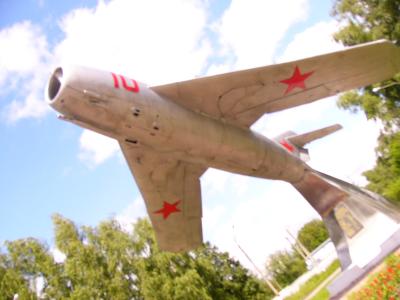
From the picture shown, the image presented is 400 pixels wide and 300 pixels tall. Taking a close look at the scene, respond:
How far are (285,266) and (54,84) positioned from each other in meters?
63.3

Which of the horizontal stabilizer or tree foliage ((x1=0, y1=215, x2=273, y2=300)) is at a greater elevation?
tree foliage ((x1=0, y1=215, x2=273, y2=300))

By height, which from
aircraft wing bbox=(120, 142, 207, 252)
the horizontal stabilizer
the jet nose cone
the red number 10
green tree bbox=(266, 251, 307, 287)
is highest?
the jet nose cone

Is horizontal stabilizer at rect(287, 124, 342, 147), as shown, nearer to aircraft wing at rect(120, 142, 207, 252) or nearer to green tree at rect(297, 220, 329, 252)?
aircraft wing at rect(120, 142, 207, 252)

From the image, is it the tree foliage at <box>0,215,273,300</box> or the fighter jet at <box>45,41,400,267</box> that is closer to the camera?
the fighter jet at <box>45,41,400,267</box>

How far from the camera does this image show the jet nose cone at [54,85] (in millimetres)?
6379

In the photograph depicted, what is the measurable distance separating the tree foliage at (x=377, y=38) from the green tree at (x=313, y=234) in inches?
2079

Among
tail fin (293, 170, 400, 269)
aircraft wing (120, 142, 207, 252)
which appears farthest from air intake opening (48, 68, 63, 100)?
tail fin (293, 170, 400, 269)

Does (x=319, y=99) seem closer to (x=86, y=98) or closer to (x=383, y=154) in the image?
(x=86, y=98)

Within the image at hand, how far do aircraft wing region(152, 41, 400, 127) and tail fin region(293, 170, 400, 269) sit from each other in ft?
8.83

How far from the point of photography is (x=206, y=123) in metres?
7.99

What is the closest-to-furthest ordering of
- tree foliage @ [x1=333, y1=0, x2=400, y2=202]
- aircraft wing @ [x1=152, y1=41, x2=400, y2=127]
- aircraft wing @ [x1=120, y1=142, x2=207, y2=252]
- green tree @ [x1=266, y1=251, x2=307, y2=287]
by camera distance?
aircraft wing @ [x1=152, y1=41, x2=400, y2=127], aircraft wing @ [x1=120, y1=142, x2=207, y2=252], tree foliage @ [x1=333, y1=0, x2=400, y2=202], green tree @ [x1=266, y1=251, x2=307, y2=287]

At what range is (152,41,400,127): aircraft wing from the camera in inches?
309

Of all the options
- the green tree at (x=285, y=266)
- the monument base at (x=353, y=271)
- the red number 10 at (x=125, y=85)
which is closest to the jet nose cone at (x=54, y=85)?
the red number 10 at (x=125, y=85)

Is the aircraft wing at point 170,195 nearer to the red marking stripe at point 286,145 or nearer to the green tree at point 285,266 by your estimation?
the red marking stripe at point 286,145
